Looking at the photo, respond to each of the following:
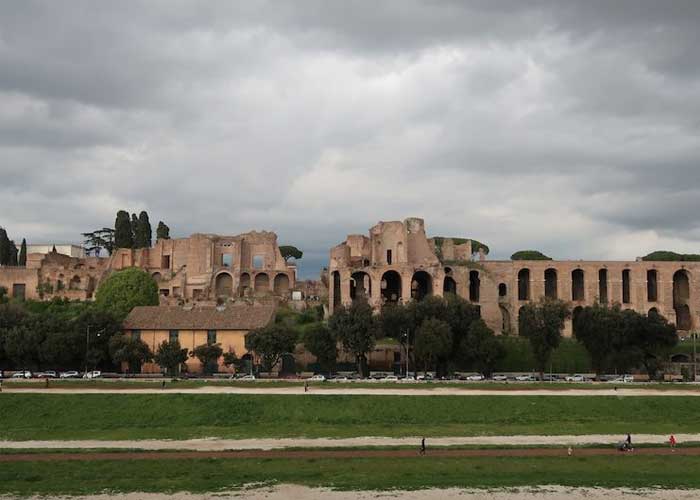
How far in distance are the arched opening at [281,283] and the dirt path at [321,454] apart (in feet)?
178

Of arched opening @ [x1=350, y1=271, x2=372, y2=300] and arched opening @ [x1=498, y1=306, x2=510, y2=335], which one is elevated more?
arched opening @ [x1=350, y1=271, x2=372, y2=300]

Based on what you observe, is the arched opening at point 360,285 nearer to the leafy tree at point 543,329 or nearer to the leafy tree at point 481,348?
the leafy tree at point 481,348

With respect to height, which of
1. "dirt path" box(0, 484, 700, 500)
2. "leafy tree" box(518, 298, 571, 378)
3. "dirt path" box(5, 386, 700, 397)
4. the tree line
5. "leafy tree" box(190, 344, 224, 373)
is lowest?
"dirt path" box(0, 484, 700, 500)

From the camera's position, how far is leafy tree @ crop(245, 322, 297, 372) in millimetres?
51094

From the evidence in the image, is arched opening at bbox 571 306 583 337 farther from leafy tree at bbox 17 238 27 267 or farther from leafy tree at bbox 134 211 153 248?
leafy tree at bbox 17 238 27 267

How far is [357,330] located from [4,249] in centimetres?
5384

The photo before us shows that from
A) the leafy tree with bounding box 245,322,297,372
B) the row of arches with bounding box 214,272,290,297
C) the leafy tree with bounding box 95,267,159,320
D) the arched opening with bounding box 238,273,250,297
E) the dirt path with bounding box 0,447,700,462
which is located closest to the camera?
the dirt path with bounding box 0,447,700,462

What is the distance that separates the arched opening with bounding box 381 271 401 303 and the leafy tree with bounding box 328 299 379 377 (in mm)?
21298

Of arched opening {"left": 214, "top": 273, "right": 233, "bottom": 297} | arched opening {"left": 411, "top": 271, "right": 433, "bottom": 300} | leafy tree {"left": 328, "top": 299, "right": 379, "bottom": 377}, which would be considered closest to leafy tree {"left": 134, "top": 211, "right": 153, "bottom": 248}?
arched opening {"left": 214, "top": 273, "right": 233, "bottom": 297}

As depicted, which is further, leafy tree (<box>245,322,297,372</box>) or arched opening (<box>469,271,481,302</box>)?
arched opening (<box>469,271,481,302</box>)

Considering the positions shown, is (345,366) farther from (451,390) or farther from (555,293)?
(555,293)

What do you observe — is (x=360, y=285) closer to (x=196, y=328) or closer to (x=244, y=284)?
(x=244, y=284)

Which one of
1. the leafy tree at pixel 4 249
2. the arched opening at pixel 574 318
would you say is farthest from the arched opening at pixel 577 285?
the leafy tree at pixel 4 249

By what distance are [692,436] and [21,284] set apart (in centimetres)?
6982
